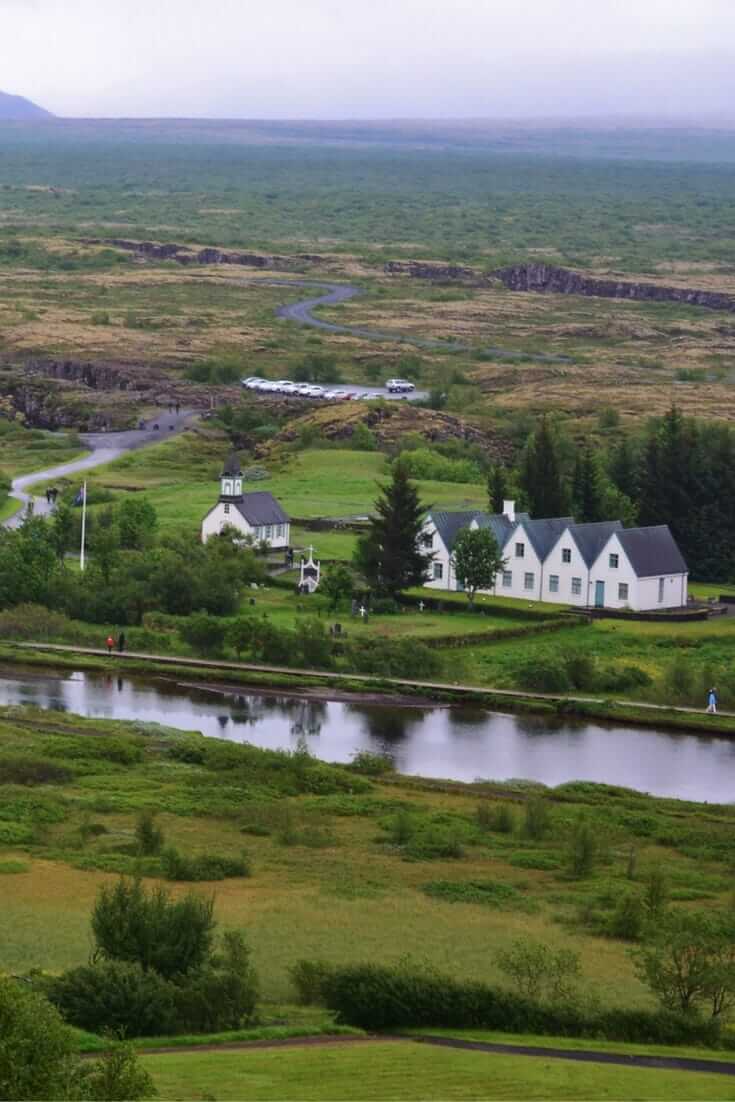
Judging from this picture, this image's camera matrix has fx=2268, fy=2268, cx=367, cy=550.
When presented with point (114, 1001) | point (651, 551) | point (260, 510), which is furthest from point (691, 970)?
point (260, 510)

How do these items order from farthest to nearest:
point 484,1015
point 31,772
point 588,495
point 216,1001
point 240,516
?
1. point 588,495
2. point 240,516
3. point 31,772
4. point 484,1015
5. point 216,1001

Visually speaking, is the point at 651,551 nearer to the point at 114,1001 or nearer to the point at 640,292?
the point at 114,1001

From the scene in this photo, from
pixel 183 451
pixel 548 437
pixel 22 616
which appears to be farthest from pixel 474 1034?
pixel 183 451

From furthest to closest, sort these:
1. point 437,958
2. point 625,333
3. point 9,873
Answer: point 625,333 < point 9,873 < point 437,958

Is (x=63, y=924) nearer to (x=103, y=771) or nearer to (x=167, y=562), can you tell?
(x=103, y=771)

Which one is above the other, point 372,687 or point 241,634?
point 241,634
